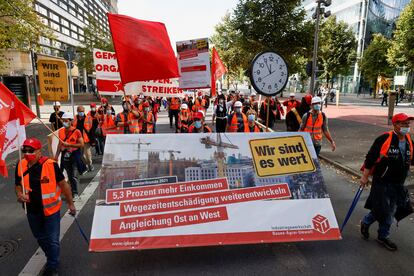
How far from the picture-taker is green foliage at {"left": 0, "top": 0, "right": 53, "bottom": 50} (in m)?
12.4

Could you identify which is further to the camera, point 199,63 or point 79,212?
point 199,63

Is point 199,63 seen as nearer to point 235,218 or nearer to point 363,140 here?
point 235,218

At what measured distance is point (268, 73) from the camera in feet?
18.9

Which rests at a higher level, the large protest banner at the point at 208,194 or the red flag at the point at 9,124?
the red flag at the point at 9,124

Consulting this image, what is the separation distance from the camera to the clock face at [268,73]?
5.59 metres

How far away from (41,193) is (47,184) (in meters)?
0.13

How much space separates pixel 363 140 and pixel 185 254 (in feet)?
34.0

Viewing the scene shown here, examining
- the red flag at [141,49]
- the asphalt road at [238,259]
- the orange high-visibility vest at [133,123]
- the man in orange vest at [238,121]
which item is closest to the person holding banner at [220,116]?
the man in orange vest at [238,121]

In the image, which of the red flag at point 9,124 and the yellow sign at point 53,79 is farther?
the yellow sign at point 53,79

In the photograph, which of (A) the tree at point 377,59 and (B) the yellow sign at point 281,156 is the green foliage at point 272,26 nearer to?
(B) the yellow sign at point 281,156

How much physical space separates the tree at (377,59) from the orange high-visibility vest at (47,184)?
47913 millimetres

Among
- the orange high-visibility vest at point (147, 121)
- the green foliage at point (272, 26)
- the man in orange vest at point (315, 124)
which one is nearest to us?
the man in orange vest at point (315, 124)

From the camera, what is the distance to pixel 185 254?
13.2ft

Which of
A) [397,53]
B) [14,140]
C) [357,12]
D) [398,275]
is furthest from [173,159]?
[357,12]
